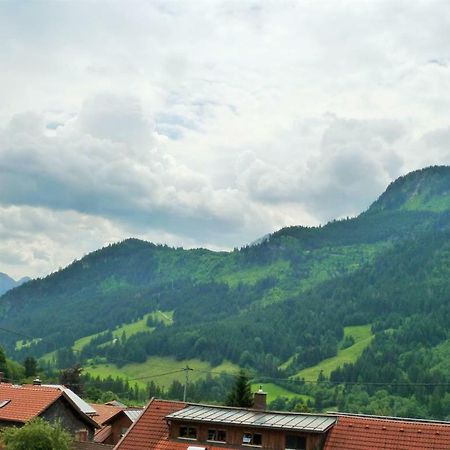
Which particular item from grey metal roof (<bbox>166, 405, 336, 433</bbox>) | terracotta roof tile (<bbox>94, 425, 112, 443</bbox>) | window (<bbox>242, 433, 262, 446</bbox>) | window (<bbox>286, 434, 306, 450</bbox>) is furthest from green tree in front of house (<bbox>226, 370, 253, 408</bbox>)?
window (<bbox>286, 434, 306, 450</bbox>)

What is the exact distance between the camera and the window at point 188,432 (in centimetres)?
5869

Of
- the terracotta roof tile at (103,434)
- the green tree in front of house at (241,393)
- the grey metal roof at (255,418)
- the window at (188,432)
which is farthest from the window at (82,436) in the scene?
the green tree in front of house at (241,393)

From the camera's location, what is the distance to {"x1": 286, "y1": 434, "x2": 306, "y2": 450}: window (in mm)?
54344

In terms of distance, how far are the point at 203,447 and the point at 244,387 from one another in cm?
4420

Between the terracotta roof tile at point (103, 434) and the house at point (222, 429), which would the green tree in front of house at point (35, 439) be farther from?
the terracotta roof tile at point (103, 434)

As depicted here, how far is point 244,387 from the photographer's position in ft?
331

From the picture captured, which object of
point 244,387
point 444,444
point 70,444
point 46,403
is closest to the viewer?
point 444,444

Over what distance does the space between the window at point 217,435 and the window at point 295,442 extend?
217 inches

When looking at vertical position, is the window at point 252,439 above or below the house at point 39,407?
below

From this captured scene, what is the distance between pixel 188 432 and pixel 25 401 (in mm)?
23062

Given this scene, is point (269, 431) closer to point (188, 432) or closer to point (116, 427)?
point (188, 432)

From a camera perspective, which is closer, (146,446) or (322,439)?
(322,439)

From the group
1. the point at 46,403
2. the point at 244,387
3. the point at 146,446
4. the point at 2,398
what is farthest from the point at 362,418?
the point at 244,387

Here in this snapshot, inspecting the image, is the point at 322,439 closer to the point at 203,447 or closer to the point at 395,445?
the point at 395,445
